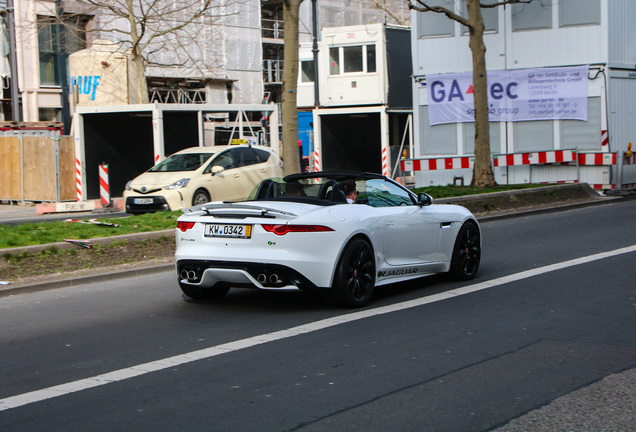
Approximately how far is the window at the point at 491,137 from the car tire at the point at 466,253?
51.7ft

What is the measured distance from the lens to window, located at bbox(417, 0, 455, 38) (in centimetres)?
2609

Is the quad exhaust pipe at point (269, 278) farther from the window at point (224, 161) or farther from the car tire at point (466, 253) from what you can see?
the window at point (224, 161)

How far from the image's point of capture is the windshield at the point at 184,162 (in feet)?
68.3

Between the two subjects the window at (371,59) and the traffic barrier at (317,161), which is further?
the window at (371,59)

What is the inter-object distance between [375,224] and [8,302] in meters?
4.19

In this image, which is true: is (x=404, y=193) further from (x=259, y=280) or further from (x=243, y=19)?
(x=243, y=19)

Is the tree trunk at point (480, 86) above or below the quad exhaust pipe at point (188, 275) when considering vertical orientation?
above

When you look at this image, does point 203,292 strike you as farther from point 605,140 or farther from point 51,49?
point 51,49

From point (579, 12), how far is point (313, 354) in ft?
65.6

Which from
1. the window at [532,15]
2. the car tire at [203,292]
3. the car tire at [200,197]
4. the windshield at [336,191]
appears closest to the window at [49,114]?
the car tire at [200,197]

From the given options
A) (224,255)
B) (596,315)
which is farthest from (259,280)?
(596,315)

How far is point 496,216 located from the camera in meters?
18.1

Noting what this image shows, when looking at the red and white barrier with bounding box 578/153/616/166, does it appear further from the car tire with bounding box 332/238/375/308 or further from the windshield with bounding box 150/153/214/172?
the car tire with bounding box 332/238/375/308

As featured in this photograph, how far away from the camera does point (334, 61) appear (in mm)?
38094
